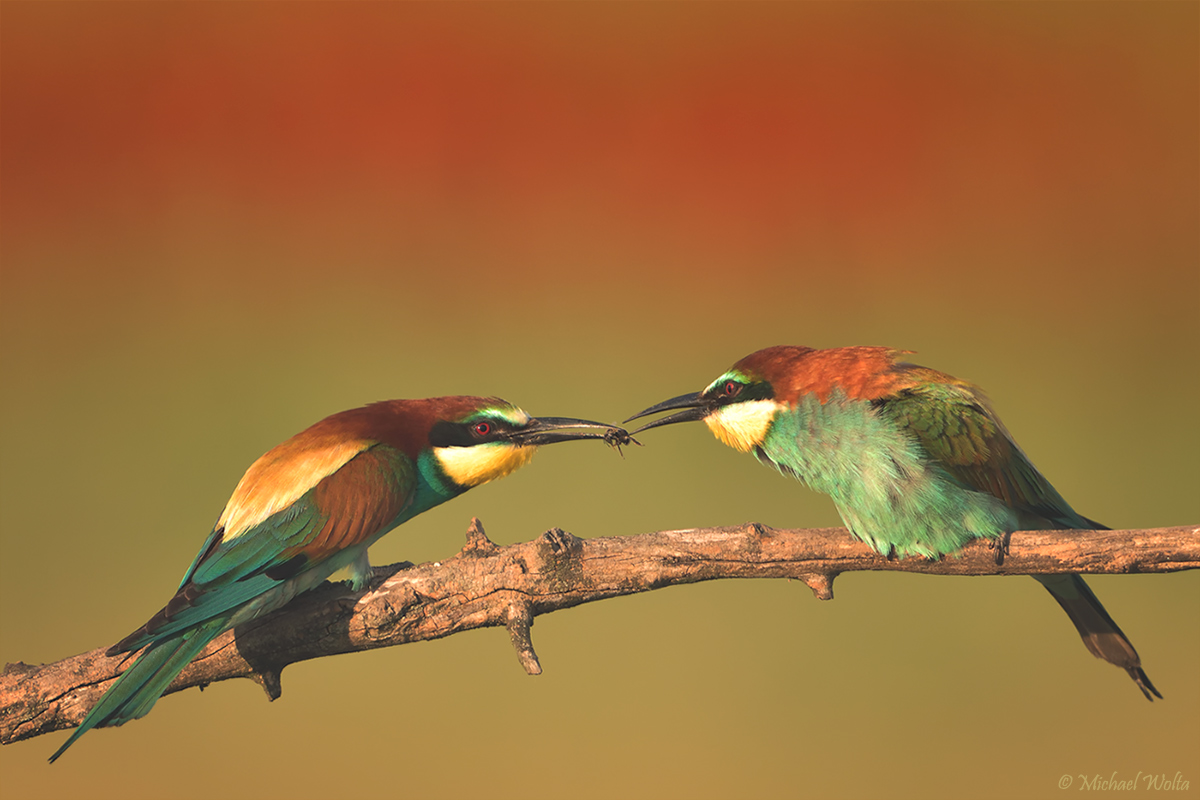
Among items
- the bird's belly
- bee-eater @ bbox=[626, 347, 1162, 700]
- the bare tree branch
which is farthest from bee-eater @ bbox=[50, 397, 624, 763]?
the bird's belly

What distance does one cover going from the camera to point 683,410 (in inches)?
82.5

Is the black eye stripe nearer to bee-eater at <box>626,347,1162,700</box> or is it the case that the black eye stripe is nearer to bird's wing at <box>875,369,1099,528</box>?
bee-eater at <box>626,347,1162,700</box>

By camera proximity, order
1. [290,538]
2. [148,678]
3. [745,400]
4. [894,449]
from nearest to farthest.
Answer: [148,678] → [290,538] → [894,449] → [745,400]

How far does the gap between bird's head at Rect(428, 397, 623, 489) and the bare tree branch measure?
8.9 inches

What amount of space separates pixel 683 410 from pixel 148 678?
4.00 feet

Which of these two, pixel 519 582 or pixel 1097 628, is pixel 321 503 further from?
pixel 1097 628

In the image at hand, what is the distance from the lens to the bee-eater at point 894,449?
1863 mm

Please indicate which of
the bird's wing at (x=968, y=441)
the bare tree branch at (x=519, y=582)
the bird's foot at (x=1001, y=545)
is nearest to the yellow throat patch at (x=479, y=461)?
the bare tree branch at (x=519, y=582)

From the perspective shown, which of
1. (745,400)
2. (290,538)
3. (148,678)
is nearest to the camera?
(148,678)

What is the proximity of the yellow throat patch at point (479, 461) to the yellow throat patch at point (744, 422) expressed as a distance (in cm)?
44

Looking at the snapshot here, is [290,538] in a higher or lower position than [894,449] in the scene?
higher

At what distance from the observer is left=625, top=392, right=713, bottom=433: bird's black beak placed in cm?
207

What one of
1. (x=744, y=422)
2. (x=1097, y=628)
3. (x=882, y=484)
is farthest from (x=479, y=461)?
(x=1097, y=628)

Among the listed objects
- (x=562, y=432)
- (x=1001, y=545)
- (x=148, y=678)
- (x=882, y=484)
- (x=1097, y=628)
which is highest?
(x=562, y=432)
